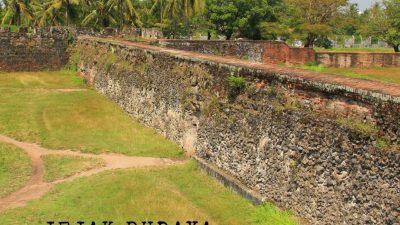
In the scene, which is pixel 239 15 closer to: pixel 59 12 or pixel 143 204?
pixel 59 12

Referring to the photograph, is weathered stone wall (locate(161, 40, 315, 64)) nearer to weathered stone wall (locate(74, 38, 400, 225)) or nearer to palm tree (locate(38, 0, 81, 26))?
weathered stone wall (locate(74, 38, 400, 225))

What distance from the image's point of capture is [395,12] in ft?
93.6

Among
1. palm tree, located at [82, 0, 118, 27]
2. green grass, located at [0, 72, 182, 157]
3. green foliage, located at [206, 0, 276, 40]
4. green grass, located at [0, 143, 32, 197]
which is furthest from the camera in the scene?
palm tree, located at [82, 0, 118, 27]

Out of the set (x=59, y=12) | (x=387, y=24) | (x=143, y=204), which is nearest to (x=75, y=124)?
(x=143, y=204)

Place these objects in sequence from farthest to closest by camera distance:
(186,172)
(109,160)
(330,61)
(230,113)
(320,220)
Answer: (330,61), (109,160), (186,172), (230,113), (320,220)

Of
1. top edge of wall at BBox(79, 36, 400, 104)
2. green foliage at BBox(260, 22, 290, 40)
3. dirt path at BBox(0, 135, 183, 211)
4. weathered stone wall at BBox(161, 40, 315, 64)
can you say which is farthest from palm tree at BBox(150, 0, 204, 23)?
top edge of wall at BBox(79, 36, 400, 104)

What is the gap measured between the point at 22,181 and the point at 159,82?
13.5ft

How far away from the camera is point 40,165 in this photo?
9.26 m

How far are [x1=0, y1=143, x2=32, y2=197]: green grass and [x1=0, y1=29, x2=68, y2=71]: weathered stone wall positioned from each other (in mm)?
11257

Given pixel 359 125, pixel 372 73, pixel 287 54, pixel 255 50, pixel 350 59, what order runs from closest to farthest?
pixel 359 125, pixel 372 73, pixel 350 59, pixel 287 54, pixel 255 50

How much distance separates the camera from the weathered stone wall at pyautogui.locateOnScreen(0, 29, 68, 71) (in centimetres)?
2053

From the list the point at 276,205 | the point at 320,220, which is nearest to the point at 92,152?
the point at 276,205

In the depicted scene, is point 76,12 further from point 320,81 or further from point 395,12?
point 320,81

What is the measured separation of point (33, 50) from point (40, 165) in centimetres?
1294
